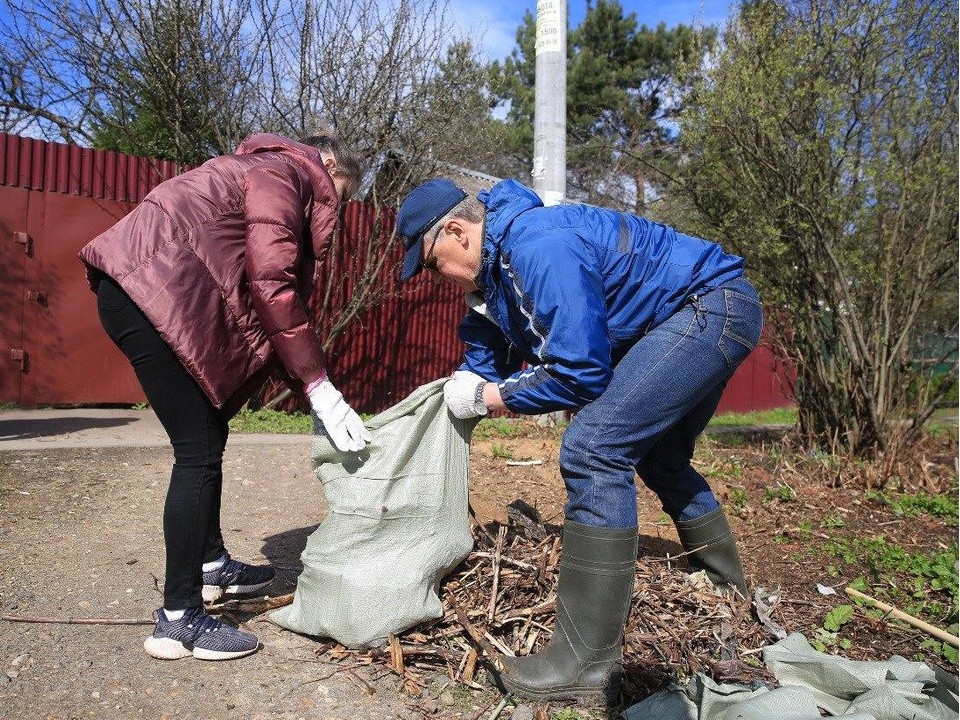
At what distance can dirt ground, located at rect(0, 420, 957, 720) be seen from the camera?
209 centimetres

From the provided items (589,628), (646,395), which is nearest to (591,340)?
(646,395)

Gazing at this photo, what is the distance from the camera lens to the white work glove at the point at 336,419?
2.38 m

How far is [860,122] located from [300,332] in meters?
5.18

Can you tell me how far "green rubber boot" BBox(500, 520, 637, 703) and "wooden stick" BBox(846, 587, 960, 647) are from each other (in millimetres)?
1347

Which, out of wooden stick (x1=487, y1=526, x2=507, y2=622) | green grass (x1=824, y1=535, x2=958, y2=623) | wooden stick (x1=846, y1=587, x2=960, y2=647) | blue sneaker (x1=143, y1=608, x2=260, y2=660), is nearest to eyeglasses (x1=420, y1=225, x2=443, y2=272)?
wooden stick (x1=487, y1=526, x2=507, y2=622)

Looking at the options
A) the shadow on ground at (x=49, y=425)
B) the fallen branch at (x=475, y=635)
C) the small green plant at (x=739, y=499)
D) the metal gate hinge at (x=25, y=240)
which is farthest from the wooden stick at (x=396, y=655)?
the metal gate hinge at (x=25, y=240)

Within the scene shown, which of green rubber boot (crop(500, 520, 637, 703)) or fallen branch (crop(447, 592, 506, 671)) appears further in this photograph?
fallen branch (crop(447, 592, 506, 671))

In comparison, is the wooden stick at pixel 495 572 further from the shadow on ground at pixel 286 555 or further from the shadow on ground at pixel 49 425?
the shadow on ground at pixel 49 425

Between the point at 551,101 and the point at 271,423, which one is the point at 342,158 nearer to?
the point at 551,101

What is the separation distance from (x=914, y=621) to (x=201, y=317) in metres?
2.65

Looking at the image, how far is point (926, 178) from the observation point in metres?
5.63

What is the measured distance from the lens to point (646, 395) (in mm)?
2170

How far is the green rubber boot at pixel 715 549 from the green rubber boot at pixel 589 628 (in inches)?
26.2

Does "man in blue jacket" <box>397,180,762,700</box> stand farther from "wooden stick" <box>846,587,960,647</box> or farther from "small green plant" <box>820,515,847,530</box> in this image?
"small green plant" <box>820,515,847,530</box>
